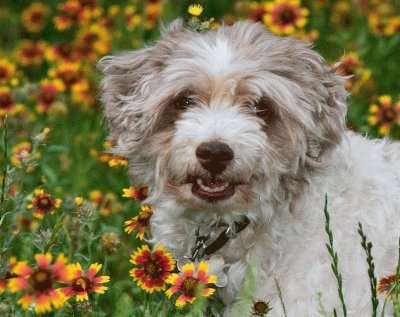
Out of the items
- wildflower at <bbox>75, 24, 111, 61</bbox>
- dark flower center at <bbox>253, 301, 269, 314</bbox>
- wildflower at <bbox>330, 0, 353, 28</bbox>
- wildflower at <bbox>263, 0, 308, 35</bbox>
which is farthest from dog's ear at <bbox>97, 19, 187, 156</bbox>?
wildflower at <bbox>330, 0, 353, 28</bbox>

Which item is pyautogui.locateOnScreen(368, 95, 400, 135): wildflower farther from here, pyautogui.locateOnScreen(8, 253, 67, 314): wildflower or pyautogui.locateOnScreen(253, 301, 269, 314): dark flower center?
Answer: pyautogui.locateOnScreen(8, 253, 67, 314): wildflower

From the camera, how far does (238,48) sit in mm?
3904

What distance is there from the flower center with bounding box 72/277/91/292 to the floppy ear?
951 millimetres

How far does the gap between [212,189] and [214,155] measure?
249 mm

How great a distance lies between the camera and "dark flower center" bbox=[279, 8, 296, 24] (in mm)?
5891


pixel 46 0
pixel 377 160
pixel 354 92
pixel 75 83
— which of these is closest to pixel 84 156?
pixel 75 83

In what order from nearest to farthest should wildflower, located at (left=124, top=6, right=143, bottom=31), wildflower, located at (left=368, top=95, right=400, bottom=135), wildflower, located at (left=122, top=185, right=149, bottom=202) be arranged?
1. wildflower, located at (left=122, top=185, right=149, bottom=202)
2. wildflower, located at (left=368, top=95, right=400, bottom=135)
3. wildflower, located at (left=124, top=6, right=143, bottom=31)

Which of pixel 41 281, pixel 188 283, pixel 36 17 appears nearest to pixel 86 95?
pixel 36 17

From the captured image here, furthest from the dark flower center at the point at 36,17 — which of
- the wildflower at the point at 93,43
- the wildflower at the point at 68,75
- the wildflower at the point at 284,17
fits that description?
the wildflower at the point at 284,17

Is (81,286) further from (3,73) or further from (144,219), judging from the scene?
(3,73)

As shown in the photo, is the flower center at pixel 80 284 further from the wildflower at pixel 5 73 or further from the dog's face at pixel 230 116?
the wildflower at pixel 5 73

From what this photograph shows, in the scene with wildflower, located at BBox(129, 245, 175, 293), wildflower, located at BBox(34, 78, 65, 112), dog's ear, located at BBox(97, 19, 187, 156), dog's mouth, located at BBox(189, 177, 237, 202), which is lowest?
wildflower, located at BBox(34, 78, 65, 112)

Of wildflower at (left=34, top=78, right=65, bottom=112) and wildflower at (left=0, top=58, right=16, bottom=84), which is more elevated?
wildflower at (left=0, top=58, right=16, bottom=84)

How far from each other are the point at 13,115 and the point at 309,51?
2.44m
